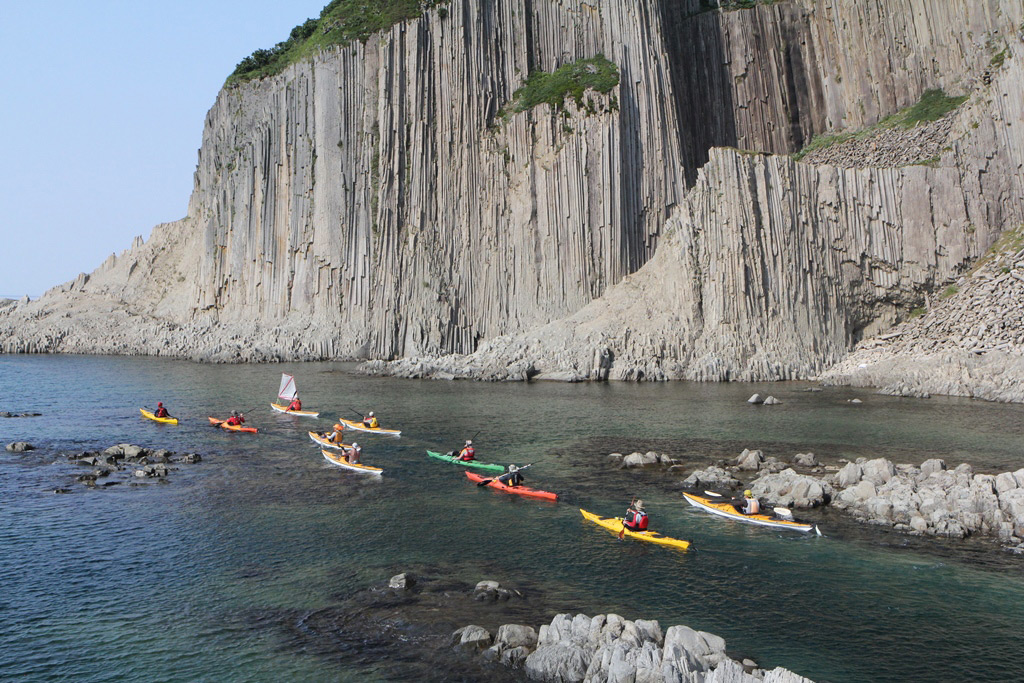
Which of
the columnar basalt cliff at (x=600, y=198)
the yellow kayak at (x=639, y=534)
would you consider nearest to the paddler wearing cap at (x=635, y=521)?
the yellow kayak at (x=639, y=534)

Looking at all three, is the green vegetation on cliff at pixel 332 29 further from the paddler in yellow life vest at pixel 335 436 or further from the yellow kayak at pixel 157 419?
the paddler in yellow life vest at pixel 335 436

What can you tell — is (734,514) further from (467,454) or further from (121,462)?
(121,462)

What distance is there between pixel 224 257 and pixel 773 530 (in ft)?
265

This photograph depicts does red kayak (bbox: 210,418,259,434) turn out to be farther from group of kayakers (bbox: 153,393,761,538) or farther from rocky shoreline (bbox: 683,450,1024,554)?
rocky shoreline (bbox: 683,450,1024,554)

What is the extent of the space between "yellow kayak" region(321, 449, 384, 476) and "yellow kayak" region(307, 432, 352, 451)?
0.55 meters

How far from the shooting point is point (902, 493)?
84.0ft

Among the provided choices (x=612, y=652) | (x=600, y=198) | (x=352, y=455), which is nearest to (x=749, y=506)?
(x=612, y=652)

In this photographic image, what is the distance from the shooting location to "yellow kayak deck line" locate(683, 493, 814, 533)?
24312mm

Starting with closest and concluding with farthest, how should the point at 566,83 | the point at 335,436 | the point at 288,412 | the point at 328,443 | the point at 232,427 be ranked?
the point at 335,436 → the point at 328,443 → the point at 232,427 → the point at 288,412 → the point at 566,83

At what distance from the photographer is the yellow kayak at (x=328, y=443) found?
35175 mm

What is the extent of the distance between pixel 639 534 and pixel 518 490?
6.38m

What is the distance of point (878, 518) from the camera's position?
2486 centimetres

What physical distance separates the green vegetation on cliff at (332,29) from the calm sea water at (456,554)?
51532mm

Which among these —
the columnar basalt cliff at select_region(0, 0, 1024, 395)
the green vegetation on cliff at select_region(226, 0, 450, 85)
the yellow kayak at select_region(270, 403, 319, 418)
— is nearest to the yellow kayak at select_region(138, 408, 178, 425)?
the yellow kayak at select_region(270, 403, 319, 418)
